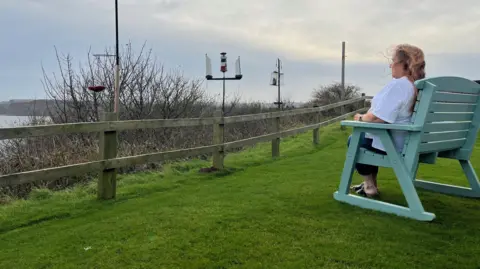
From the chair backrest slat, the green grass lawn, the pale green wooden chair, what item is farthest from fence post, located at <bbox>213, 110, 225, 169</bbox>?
the chair backrest slat

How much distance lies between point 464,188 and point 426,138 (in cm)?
109

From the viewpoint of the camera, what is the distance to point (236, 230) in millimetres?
2908

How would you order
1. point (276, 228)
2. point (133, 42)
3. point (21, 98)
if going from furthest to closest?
point (133, 42) < point (21, 98) < point (276, 228)

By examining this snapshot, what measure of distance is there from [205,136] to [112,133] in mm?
7211

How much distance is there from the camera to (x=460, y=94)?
11.5ft

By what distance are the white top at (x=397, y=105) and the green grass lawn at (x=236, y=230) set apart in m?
0.65

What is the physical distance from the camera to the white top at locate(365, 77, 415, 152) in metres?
3.25

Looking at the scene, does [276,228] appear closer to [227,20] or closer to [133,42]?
[133,42]

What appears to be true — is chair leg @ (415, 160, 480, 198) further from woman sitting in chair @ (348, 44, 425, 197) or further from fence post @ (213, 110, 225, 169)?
fence post @ (213, 110, 225, 169)

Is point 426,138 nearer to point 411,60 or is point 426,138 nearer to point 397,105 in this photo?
point 397,105

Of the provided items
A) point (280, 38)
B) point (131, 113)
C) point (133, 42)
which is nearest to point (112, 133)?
point (131, 113)

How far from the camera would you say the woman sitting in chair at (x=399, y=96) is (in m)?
3.26

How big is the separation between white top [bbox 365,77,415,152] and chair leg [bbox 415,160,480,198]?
104cm

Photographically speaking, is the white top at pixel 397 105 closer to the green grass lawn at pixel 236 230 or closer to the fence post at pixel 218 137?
the green grass lawn at pixel 236 230
